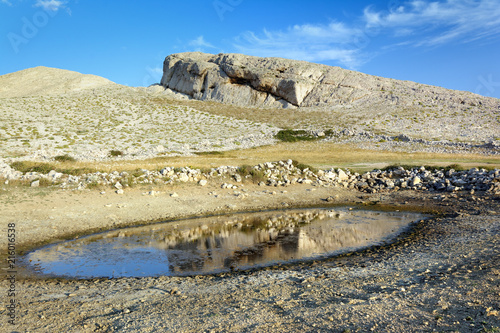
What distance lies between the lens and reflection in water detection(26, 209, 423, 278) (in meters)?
11.4

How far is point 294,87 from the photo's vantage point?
7788cm

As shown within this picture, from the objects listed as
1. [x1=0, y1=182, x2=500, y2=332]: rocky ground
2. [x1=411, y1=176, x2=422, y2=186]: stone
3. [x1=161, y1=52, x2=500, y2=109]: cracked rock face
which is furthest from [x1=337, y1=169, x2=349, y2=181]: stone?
[x1=161, y1=52, x2=500, y2=109]: cracked rock face

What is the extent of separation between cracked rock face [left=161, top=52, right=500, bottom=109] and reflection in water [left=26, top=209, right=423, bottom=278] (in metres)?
61.8

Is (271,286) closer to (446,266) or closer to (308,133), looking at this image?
(446,266)

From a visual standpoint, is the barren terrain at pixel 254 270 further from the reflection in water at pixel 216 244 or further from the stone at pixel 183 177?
the reflection in water at pixel 216 244

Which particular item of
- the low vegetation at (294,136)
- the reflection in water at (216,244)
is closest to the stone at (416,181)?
the reflection in water at (216,244)

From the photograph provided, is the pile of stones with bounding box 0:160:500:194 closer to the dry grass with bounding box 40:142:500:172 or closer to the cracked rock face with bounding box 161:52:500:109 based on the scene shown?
the dry grass with bounding box 40:142:500:172

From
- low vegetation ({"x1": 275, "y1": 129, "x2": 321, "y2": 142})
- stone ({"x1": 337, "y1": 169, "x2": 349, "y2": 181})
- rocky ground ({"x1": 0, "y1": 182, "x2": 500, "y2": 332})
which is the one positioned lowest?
rocky ground ({"x1": 0, "y1": 182, "x2": 500, "y2": 332})

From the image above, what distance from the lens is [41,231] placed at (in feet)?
50.5

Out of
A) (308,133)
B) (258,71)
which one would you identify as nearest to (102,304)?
(308,133)

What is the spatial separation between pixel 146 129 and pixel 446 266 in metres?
55.2

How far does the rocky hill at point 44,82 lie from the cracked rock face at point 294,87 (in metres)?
30.6

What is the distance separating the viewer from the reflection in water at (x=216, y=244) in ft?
37.3

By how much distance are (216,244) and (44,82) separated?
116 metres
